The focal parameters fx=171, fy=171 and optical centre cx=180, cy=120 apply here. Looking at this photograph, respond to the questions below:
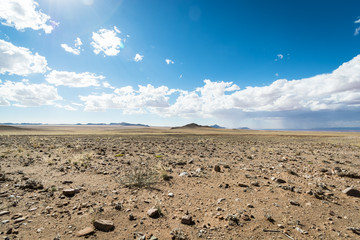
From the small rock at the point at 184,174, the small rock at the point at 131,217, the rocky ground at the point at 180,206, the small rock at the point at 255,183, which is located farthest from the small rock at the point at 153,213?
the small rock at the point at 255,183

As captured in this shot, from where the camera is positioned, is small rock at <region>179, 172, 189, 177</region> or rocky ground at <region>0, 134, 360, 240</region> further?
small rock at <region>179, 172, 189, 177</region>

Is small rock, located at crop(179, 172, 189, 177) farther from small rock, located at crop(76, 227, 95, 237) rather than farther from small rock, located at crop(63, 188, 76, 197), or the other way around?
small rock, located at crop(76, 227, 95, 237)

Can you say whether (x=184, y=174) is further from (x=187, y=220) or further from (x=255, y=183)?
(x=187, y=220)

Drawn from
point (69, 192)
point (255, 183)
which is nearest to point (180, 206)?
point (255, 183)

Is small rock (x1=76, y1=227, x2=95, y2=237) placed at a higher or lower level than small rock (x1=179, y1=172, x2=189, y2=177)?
lower

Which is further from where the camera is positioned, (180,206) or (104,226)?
(180,206)

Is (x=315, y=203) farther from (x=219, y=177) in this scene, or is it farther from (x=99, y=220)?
(x=99, y=220)

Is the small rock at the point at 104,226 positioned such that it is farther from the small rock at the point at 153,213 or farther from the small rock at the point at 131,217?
the small rock at the point at 153,213

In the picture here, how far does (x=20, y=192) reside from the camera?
581cm

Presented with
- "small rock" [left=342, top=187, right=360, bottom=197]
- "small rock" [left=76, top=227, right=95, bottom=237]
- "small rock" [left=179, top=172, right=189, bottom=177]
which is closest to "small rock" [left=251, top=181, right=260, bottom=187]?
"small rock" [left=342, top=187, right=360, bottom=197]

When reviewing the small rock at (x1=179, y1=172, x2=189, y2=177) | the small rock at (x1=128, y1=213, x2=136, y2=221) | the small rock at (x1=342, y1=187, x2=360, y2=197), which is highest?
the small rock at (x1=342, y1=187, x2=360, y2=197)

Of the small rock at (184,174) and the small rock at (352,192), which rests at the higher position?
the small rock at (352,192)

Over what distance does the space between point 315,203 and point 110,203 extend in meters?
6.28

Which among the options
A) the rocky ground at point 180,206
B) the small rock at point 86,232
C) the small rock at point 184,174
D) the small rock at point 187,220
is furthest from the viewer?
the small rock at point 184,174
